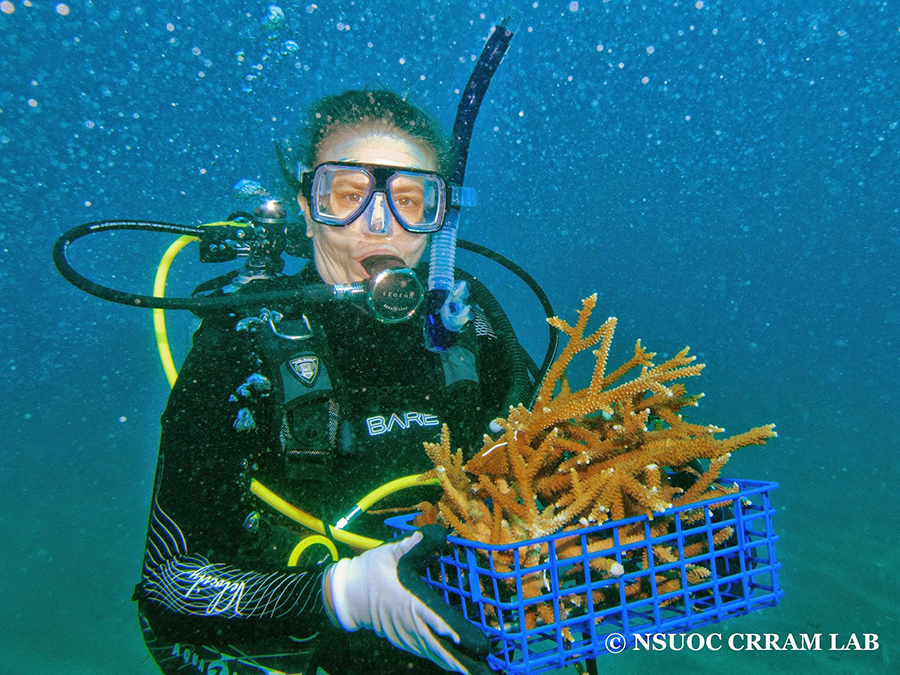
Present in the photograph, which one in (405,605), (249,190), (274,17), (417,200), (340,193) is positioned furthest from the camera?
(274,17)

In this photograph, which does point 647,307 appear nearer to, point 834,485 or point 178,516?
point 834,485

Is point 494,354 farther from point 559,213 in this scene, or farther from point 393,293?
point 559,213

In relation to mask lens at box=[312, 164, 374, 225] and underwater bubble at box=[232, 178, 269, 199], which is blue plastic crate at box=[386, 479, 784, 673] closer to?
mask lens at box=[312, 164, 374, 225]

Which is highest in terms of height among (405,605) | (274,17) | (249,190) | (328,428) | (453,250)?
(274,17)

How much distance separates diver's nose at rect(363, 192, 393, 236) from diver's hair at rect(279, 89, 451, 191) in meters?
0.53

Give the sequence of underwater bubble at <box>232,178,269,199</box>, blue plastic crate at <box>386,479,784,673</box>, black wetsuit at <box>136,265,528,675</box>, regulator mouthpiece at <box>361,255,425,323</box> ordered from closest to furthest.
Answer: blue plastic crate at <box>386,479,784,673</box>, black wetsuit at <box>136,265,528,675</box>, regulator mouthpiece at <box>361,255,425,323</box>, underwater bubble at <box>232,178,269,199</box>

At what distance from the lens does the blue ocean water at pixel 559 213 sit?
11547mm

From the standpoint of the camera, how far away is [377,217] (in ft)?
8.84

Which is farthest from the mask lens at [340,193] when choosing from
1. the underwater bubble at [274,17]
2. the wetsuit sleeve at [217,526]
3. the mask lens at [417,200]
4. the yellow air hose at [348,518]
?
the underwater bubble at [274,17]

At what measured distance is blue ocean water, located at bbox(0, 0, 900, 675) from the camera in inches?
455

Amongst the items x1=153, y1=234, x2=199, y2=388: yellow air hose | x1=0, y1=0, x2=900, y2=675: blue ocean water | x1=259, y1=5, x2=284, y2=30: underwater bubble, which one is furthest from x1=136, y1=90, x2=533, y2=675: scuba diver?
x1=259, y1=5, x2=284, y2=30: underwater bubble

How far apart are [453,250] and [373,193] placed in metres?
0.59

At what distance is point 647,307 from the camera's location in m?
61.9

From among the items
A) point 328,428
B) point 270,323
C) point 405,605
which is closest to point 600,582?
point 405,605
